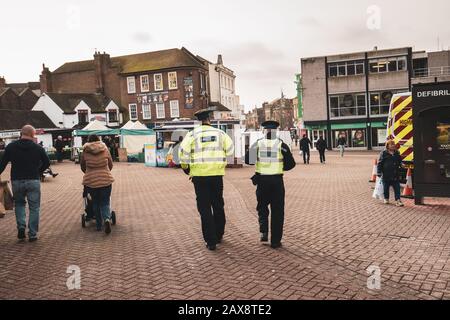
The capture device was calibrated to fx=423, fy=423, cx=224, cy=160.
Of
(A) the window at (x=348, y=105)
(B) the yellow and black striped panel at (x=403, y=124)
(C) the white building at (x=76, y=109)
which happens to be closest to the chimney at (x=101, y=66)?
(C) the white building at (x=76, y=109)

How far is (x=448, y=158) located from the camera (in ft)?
31.2

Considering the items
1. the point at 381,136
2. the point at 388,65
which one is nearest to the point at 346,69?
the point at 388,65

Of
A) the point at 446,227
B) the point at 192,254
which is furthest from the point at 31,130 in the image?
the point at 446,227

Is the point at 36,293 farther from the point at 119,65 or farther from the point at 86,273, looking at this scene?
the point at 119,65

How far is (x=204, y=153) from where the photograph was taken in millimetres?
5969

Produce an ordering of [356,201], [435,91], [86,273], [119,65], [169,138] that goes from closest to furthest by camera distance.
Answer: [86,273]
[435,91]
[356,201]
[169,138]
[119,65]

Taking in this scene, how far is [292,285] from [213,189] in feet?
6.46

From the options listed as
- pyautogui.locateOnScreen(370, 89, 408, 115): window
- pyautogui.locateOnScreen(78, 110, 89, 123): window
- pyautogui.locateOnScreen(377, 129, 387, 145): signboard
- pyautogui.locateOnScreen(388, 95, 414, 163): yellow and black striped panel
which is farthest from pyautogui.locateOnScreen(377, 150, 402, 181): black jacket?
pyautogui.locateOnScreen(78, 110, 89, 123): window

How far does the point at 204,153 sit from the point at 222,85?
178 ft

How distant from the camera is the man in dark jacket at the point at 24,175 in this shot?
6871mm

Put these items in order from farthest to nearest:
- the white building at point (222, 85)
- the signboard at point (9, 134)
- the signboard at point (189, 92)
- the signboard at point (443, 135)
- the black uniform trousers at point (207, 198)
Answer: the white building at point (222, 85), the signboard at point (189, 92), the signboard at point (9, 134), the signboard at point (443, 135), the black uniform trousers at point (207, 198)

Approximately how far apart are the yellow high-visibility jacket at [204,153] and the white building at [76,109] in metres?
45.9

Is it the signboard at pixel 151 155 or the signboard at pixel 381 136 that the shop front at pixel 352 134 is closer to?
the signboard at pixel 381 136

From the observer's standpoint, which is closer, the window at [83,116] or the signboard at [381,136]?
the signboard at [381,136]
